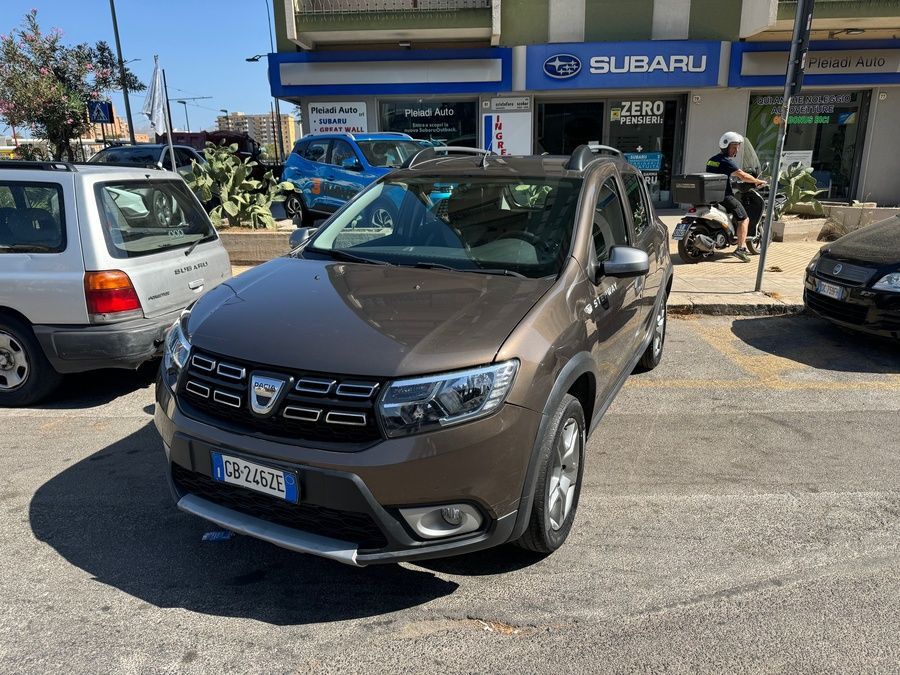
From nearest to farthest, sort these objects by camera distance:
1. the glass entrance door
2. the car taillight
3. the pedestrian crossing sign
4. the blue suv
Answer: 1. the car taillight
2. the blue suv
3. the pedestrian crossing sign
4. the glass entrance door

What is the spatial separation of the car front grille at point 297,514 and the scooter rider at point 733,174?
28.1ft

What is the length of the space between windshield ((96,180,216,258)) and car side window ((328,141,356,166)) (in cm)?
679

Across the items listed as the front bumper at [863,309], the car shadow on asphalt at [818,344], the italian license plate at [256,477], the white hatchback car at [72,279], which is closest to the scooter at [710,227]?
the car shadow on asphalt at [818,344]

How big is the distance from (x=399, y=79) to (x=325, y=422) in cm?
1453

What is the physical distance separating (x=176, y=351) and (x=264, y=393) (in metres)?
0.69

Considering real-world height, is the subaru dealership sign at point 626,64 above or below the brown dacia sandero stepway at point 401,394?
above

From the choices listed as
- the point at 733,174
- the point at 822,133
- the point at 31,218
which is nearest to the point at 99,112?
the point at 31,218

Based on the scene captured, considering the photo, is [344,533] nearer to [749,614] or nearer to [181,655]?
[181,655]

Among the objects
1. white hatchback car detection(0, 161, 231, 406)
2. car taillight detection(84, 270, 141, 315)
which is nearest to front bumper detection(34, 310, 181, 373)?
white hatchback car detection(0, 161, 231, 406)

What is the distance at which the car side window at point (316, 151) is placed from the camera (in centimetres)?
1243

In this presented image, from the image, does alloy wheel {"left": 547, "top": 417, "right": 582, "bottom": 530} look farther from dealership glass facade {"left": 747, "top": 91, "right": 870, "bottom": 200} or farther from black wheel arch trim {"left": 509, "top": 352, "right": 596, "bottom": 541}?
dealership glass facade {"left": 747, "top": 91, "right": 870, "bottom": 200}

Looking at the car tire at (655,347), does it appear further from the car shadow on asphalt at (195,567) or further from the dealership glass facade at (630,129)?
the dealership glass facade at (630,129)

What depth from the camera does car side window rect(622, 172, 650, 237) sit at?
456 centimetres

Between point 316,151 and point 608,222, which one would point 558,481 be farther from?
point 316,151
